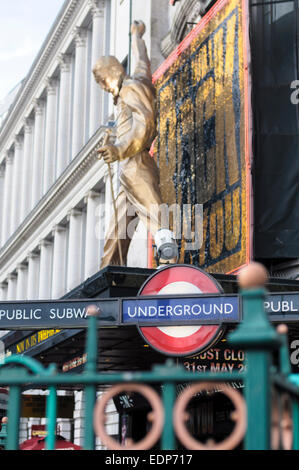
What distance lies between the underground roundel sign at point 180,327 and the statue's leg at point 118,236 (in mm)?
4833

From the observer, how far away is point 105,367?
19.6 m

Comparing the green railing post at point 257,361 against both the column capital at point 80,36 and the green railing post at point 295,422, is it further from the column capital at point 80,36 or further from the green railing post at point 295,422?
the column capital at point 80,36

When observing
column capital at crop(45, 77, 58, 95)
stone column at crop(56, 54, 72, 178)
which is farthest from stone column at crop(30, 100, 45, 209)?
stone column at crop(56, 54, 72, 178)

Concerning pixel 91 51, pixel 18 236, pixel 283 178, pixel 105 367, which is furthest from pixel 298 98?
pixel 18 236

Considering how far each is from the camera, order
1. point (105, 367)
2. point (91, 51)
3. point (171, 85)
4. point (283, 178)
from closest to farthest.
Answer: point (283, 178) < point (105, 367) < point (171, 85) < point (91, 51)

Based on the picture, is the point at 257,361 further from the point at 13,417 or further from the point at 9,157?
the point at 9,157

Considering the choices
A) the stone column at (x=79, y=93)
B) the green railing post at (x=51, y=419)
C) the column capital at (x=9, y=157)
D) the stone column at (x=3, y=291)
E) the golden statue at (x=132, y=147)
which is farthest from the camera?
the column capital at (x=9, y=157)

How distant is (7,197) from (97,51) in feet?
64.7

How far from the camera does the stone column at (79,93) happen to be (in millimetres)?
39062

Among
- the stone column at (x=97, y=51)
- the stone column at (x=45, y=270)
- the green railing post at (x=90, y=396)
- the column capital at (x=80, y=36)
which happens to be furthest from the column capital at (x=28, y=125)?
the green railing post at (x=90, y=396)

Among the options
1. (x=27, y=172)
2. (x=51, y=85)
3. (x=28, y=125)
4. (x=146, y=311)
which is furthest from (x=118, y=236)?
(x=28, y=125)

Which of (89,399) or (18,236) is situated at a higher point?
(18,236)

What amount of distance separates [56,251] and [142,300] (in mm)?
28039

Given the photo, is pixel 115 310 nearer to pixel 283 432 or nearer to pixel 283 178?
pixel 283 178
